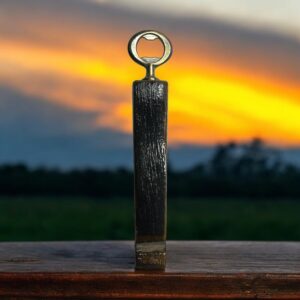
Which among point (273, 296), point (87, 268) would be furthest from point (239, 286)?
point (87, 268)

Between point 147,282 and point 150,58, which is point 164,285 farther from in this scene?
point 150,58

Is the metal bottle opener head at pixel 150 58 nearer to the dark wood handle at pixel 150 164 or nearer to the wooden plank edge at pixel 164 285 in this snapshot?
the dark wood handle at pixel 150 164

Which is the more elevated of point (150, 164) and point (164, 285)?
point (150, 164)

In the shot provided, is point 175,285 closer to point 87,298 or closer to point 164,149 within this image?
point 87,298

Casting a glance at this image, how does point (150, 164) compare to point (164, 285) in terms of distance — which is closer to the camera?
point (164, 285)

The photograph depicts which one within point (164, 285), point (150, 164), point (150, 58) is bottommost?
point (164, 285)

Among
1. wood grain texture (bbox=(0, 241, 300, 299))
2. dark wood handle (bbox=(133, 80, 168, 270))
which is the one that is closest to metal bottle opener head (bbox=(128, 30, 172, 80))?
dark wood handle (bbox=(133, 80, 168, 270))

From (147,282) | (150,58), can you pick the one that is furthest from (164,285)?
(150,58)
